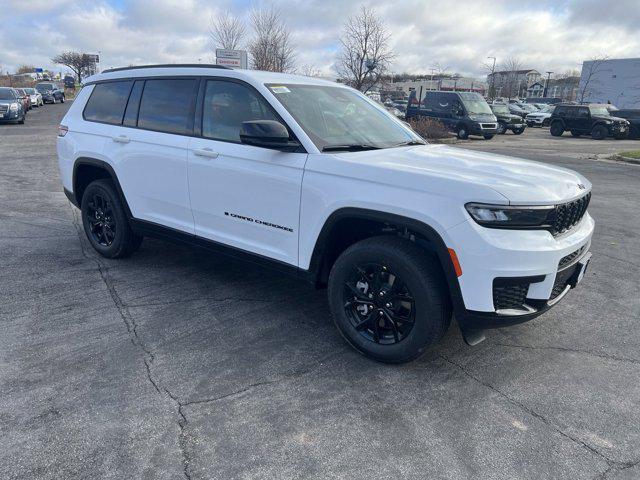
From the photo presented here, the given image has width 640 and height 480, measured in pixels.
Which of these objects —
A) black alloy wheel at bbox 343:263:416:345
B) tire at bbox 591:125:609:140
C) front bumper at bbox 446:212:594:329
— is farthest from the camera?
tire at bbox 591:125:609:140

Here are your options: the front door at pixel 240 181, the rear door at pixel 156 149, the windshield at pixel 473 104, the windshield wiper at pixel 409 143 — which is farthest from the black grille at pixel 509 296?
the windshield at pixel 473 104

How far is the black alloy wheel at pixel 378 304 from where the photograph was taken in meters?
3.23

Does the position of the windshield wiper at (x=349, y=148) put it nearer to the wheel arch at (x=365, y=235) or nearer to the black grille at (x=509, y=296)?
the wheel arch at (x=365, y=235)

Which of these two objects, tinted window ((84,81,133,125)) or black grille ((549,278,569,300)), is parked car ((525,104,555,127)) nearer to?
tinted window ((84,81,133,125))

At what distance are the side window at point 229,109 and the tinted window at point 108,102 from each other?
1.22 metres

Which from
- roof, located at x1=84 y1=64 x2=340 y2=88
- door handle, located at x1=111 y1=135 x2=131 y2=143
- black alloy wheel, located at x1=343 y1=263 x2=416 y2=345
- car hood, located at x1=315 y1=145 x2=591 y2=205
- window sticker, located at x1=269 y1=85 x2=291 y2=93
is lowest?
black alloy wheel, located at x1=343 y1=263 x2=416 y2=345

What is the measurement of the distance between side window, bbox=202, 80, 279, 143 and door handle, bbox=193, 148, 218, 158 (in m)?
0.12

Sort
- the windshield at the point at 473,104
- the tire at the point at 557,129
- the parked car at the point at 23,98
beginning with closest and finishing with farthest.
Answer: the windshield at the point at 473,104 → the parked car at the point at 23,98 → the tire at the point at 557,129

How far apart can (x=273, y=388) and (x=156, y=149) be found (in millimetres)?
2429

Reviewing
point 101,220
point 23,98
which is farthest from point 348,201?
point 23,98

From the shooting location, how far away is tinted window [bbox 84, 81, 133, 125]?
16.1 ft

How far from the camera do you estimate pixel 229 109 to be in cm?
402

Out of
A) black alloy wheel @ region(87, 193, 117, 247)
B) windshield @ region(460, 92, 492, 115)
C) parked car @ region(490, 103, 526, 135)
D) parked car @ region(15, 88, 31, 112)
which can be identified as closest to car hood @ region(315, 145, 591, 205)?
black alloy wheel @ region(87, 193, 117, 247)

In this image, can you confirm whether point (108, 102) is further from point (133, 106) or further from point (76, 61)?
point (76, 61)
